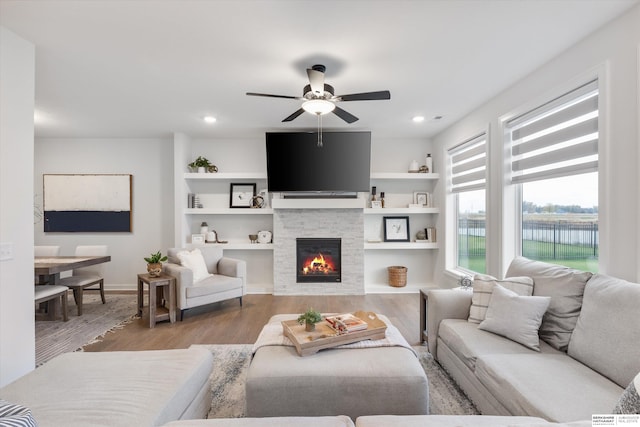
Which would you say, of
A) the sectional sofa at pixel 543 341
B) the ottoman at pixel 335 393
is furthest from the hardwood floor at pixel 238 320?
the ottoman at pixel 335 393

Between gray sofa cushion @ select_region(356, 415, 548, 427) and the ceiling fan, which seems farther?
the ceiling fan

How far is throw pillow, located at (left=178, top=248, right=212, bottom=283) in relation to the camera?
12.9 feet

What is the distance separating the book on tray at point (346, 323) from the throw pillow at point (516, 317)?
892 millimetres

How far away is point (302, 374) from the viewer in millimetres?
1726

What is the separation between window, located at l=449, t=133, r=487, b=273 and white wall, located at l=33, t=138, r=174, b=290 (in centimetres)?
450

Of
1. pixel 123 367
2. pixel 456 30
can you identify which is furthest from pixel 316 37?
pixel 123 367

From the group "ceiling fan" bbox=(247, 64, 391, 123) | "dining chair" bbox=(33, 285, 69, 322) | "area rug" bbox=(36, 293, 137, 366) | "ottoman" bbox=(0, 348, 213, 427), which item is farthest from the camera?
"dining chair" bbox=(33, 285, 69, 322)

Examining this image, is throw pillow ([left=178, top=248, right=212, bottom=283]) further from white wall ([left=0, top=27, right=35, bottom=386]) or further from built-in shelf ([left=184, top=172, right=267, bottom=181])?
white wall ([left=0, top=27, right=35, bottom=386])

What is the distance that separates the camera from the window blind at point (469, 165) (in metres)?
3.74

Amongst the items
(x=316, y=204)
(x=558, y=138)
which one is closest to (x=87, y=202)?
(x=316, y=204)

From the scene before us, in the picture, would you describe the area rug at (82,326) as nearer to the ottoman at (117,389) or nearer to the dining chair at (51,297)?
the dining chair at (51,297)

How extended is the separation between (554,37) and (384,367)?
253cm

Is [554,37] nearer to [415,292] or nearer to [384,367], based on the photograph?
[384,367]

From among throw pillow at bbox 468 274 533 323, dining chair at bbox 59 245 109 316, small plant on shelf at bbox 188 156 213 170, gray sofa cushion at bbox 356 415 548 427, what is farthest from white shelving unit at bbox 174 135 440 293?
gray sofa cushion at bbox 356 415 548 427
